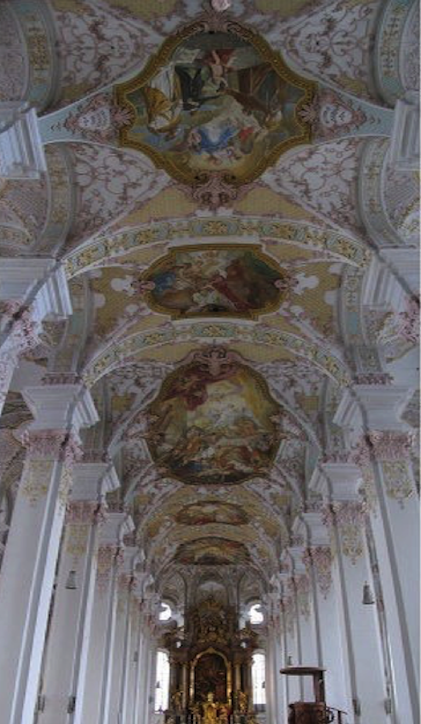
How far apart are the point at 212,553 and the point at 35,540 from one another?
83.9ft

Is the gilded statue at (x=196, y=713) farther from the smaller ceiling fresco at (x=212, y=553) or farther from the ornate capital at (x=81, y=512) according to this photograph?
the ornate capital at (x=81, y=512)

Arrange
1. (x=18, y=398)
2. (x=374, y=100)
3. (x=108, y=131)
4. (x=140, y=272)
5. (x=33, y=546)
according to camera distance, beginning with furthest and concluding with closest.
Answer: (x=18, y=398) → (x=140, y=272) → (x=33, y=546) → (x=108, y=131) → (x=374, y=100)

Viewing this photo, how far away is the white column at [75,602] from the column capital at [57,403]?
3.13 meters

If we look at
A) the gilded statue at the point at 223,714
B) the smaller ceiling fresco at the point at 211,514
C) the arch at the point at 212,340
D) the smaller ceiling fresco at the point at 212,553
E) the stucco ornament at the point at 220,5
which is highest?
the smaller ceiling fresco at the point at 212,553

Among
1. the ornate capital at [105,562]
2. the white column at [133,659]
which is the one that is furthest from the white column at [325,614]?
the white column at [133,659]

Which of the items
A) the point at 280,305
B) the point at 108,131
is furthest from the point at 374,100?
the point at 280,305

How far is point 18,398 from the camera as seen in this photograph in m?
15.3

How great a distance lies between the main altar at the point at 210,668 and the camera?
3362cm

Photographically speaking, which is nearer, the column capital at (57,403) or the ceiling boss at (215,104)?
the ceiling boss at (215,104)

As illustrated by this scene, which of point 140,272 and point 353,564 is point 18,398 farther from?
point 353,564

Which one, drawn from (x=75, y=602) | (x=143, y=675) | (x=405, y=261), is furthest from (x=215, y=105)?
(x=143, y=675)

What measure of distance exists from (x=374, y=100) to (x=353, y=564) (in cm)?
951

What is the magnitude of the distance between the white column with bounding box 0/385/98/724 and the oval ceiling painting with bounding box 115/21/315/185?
4995 mm

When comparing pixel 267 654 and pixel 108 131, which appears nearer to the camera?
pixel 108 131
